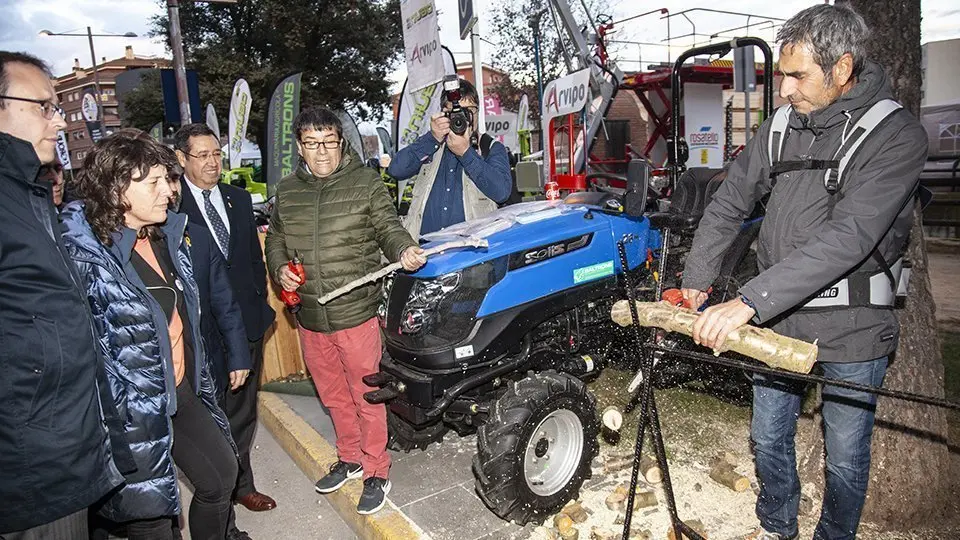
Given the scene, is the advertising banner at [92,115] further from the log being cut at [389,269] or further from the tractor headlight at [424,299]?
the tractor headlight at [424,299]

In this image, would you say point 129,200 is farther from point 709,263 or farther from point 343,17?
point 343,17

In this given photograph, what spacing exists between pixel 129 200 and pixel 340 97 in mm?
25605

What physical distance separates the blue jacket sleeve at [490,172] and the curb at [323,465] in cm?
194

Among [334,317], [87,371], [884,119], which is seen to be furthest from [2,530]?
[884,119]

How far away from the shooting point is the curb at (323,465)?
3.24m

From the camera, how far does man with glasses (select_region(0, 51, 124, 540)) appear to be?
1.82 metres

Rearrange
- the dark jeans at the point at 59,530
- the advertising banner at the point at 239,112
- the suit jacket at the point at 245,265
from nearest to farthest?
the dark jeans at the point at 59,530 < the suit jacket at the point at 245,265 < the advertising banner at the point at 239,112

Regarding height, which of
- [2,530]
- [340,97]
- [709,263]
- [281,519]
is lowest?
[281,519]

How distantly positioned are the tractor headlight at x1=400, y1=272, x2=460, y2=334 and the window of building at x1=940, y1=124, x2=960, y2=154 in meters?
15.9

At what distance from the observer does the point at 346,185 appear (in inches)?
132

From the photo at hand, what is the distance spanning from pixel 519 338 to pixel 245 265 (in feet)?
5.65

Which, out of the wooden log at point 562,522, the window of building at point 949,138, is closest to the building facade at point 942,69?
the window of building at point 949,138

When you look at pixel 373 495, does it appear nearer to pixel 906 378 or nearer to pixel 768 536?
pixel 768 536

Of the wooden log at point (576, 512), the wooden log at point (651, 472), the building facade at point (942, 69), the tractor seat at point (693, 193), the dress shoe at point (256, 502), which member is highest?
the building facade at point (942, 69)
